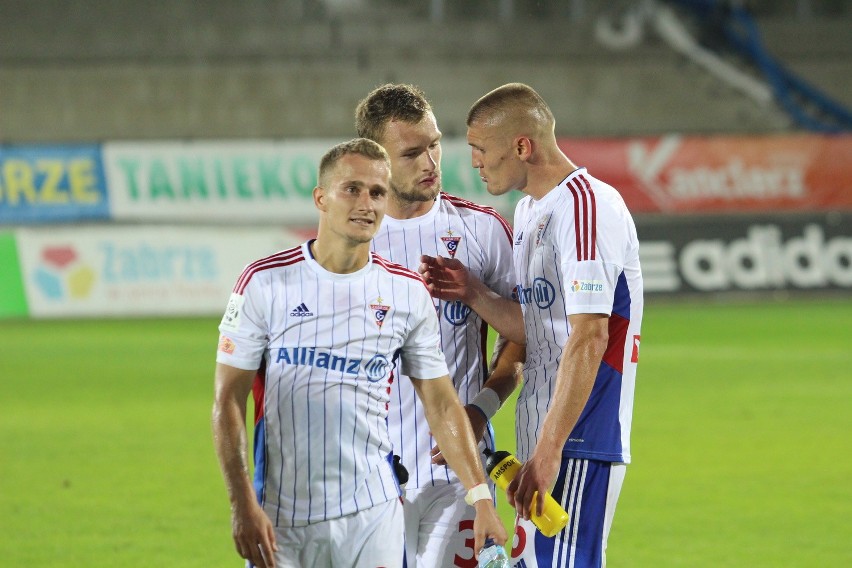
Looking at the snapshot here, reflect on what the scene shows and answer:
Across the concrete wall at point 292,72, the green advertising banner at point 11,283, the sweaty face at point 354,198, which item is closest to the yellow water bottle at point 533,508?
the sweaty face at point 354,198

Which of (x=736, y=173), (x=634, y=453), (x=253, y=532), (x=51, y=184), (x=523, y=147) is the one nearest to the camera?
(x=253, y=532)

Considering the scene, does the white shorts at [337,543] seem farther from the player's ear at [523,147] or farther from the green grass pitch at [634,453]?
the green grass pitch at [634,453]

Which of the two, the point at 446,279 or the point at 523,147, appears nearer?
the point at 523,147

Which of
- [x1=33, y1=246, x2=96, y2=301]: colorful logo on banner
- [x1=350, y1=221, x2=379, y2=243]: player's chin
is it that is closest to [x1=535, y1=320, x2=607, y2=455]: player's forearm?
[x1=350, y1=221, x2=379, y2=243]: player's chin

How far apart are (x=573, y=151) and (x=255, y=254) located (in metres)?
5.94

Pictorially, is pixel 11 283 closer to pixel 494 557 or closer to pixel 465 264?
pixel 465 264

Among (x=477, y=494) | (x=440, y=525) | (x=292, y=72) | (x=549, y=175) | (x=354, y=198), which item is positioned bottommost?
(x=440, y=525)

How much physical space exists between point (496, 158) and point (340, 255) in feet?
2.61

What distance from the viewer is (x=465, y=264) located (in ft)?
16.1

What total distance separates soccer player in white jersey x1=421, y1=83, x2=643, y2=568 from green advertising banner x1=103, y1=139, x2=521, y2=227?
53.0ft

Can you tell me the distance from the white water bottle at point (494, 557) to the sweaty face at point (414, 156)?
4.68 feet

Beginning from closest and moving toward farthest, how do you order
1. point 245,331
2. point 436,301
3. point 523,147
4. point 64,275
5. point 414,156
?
point 245,331 < point 523,147 < point 414,156 < point 436,301 < point 64,275

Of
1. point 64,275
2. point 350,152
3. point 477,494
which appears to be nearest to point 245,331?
point 350,152

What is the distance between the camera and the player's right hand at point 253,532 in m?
3.73
